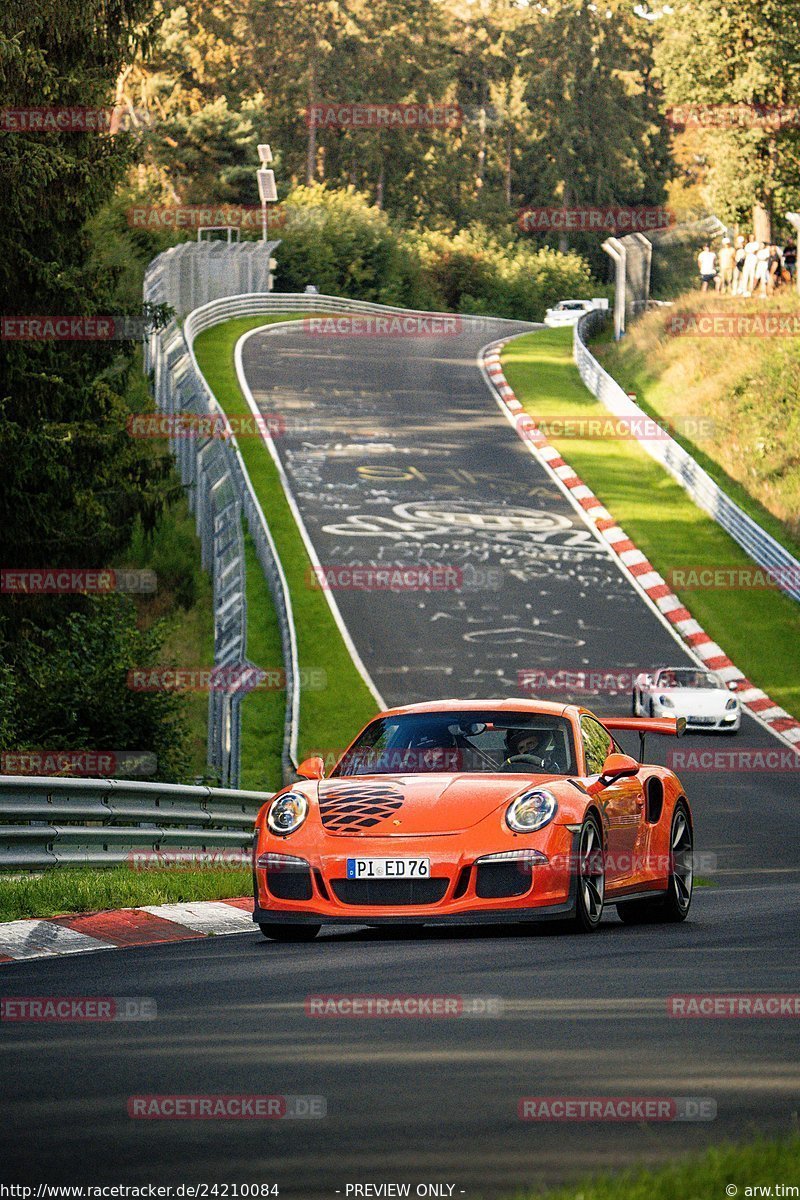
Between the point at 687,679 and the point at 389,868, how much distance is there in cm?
1775

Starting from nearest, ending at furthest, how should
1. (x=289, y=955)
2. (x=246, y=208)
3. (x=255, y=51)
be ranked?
1. (x=289, y=955)
2. (x=246, y=208)
3. (x=255, y=51)

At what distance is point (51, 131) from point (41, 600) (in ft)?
21.6

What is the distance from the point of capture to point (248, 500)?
35.0 metres

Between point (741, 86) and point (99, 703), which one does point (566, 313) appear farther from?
point (99, 703)

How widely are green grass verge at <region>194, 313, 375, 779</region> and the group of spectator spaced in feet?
55.2

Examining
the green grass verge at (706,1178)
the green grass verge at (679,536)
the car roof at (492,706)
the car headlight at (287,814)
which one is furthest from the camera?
the green grass verge at (679,536)

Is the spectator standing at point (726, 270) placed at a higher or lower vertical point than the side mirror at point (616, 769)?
lower

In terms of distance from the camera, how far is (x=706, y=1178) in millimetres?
4203

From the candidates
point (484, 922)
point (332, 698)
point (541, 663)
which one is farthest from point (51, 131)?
point (484, 922)

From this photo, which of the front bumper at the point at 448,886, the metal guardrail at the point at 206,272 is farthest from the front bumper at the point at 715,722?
the metal guardrail at the point at 206,272

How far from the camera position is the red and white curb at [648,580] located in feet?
93.4

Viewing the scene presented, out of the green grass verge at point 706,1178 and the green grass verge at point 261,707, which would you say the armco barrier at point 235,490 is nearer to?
the green grass verge at point 261,707

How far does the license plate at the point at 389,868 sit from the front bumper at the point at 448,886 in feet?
0.09

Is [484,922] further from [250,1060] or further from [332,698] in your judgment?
[332,698]
